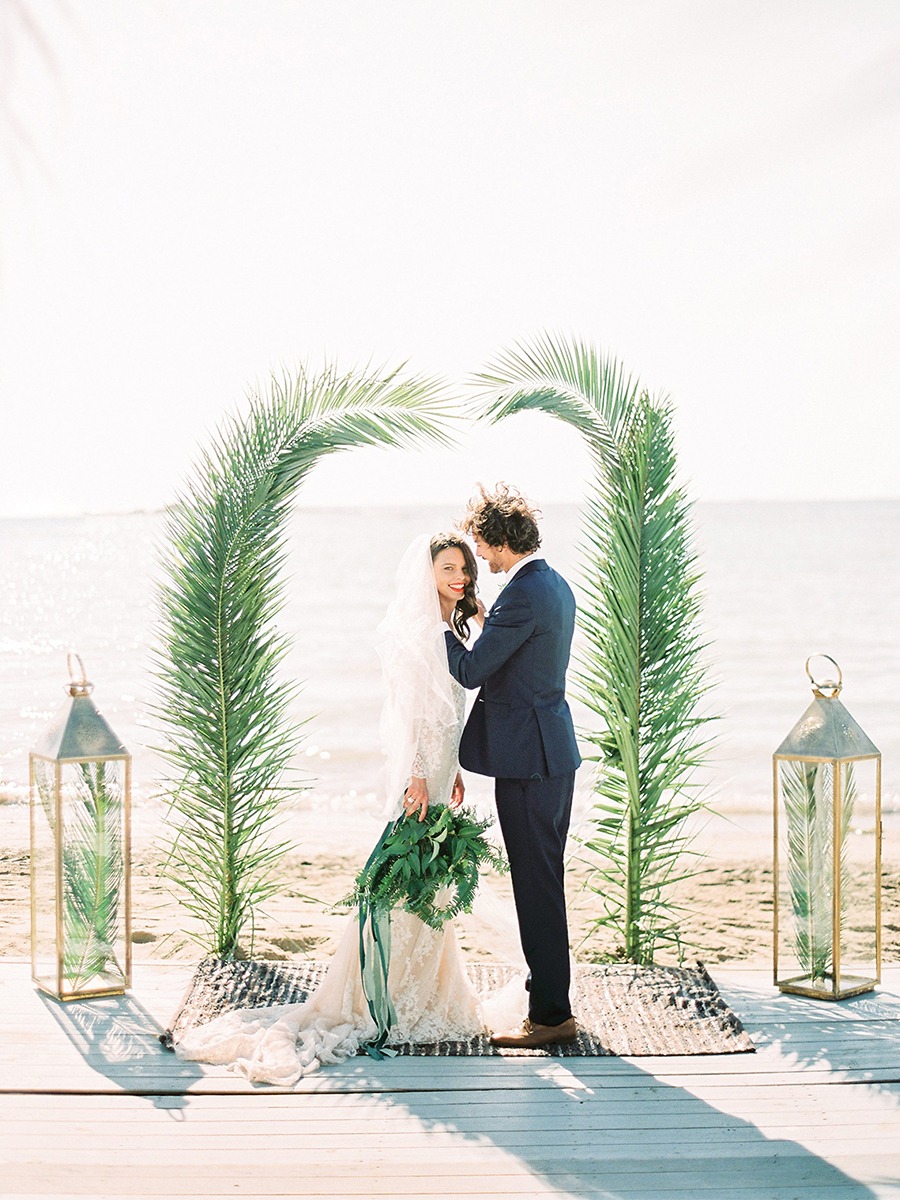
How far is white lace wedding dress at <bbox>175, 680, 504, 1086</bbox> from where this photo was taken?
3.96 metres

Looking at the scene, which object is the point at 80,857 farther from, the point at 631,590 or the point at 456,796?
the point at 631,590

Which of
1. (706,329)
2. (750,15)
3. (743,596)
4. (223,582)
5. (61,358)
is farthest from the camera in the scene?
(743,596)

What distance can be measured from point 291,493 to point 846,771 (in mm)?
2481

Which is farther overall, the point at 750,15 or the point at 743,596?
the point at 743,596

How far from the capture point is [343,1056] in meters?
3.81

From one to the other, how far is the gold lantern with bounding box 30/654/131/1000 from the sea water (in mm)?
323

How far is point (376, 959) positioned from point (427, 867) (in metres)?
0.36

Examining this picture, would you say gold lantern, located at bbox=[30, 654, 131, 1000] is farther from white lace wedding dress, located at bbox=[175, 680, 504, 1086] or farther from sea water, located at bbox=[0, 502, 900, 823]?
white lace wedding dress, located at bbox=[175, 680, 504, 1086]

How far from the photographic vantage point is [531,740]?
153 inches

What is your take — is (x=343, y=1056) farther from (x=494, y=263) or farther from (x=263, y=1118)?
(x=494, y=263)

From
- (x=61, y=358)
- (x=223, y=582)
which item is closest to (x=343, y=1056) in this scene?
(x=223, y=582)

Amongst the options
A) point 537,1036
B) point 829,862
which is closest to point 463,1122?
point 537,1036

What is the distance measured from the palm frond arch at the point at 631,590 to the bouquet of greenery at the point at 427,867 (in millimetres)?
1068

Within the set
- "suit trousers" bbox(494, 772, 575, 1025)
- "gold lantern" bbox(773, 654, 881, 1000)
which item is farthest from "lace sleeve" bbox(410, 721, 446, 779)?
"gold lantern" bbox(773, 654, 881, 1000)
